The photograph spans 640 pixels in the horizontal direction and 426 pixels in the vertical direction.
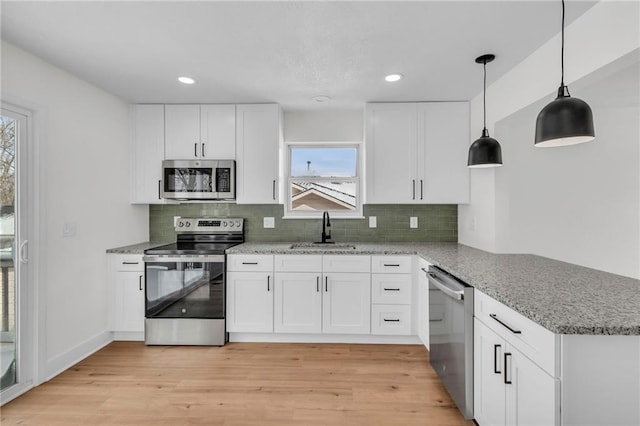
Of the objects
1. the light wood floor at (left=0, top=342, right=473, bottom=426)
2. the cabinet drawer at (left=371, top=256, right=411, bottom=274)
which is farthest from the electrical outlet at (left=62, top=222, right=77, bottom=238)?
the cabinet drawer at (left=371, top=256, right=411, bottom=274)

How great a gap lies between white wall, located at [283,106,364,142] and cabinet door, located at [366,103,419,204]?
0.39 m

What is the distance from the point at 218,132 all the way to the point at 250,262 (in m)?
1.37

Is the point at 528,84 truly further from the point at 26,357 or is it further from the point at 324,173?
the point at 26,357

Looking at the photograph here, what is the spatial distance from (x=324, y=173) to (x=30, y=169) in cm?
252

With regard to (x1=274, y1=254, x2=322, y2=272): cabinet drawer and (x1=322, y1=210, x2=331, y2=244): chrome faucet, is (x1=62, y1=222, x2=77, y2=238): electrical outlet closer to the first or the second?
(x1=274, y1=254, x2=322, y2=272): cabinet drawer

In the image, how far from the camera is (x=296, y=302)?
2.97 m

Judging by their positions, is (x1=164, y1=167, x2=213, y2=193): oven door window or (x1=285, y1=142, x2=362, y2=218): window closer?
(x1=164, y1=167, x2=213, y2=193): oven door window

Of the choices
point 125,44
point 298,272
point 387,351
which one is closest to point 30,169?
point 125,44

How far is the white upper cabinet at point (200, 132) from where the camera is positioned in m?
3.29

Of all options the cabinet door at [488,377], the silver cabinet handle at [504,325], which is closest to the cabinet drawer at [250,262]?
the cabinet door at [488,377]

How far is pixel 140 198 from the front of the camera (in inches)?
131

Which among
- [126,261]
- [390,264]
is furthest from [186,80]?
[390,264]

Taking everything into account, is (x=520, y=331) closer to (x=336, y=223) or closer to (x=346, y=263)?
(x=346, y=263)

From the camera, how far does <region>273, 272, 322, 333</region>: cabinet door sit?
2.97 meters
